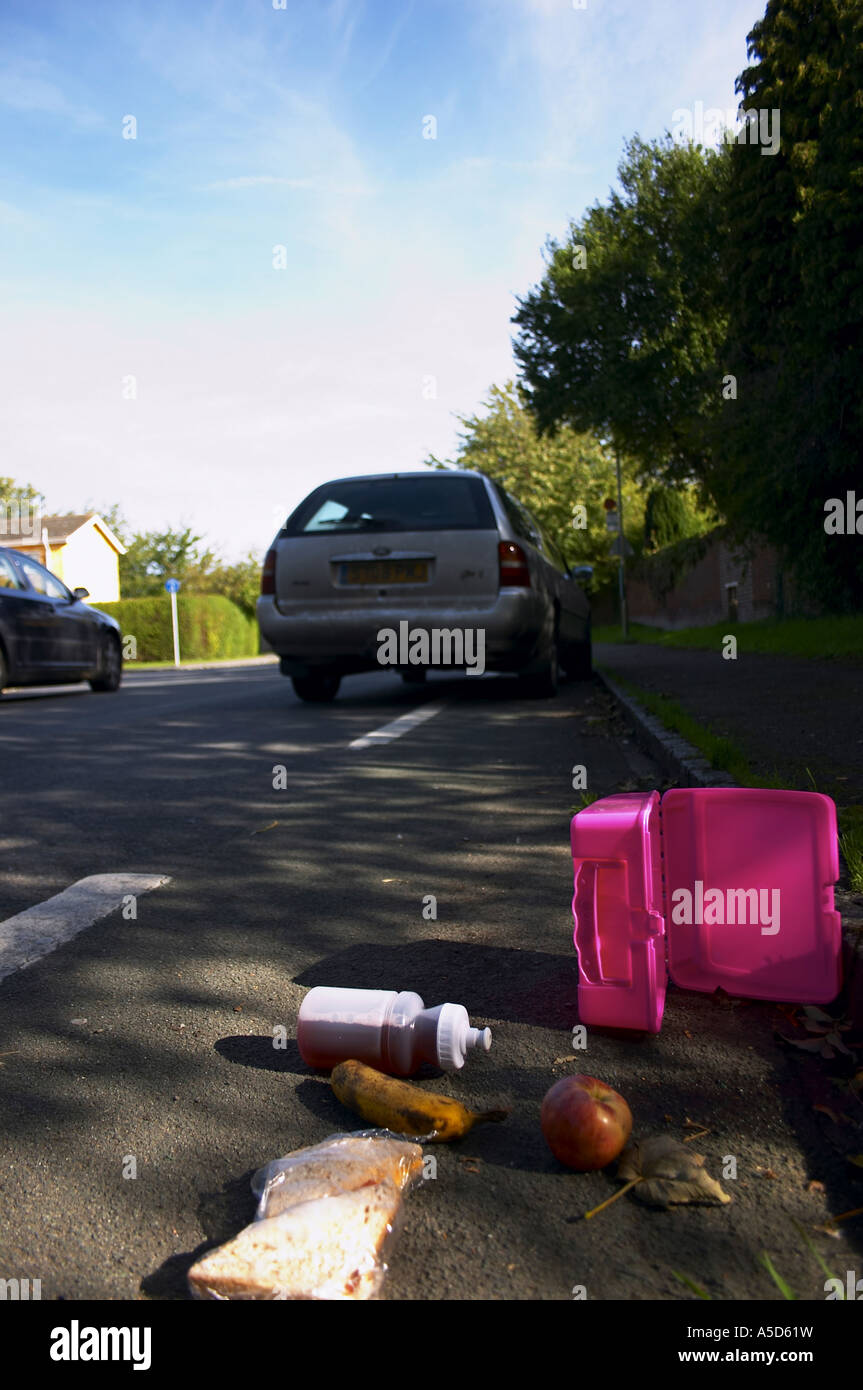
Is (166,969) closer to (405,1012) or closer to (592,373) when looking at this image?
(405,1012)

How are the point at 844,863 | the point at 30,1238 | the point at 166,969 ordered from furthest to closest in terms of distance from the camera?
the point at 844,863
the point at 166,969
the point at 30,1238

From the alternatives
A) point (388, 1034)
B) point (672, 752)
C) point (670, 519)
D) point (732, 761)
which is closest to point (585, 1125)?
point (388, 1034)

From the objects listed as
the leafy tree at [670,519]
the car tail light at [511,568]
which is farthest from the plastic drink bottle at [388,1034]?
the leafy tree at [670,519]

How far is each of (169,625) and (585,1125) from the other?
37.3m

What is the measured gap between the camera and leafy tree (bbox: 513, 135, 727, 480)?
937 inches

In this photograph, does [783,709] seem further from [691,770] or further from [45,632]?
[45,632]

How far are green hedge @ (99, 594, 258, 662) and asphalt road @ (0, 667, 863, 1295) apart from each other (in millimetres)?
33273

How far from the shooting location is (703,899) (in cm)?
262

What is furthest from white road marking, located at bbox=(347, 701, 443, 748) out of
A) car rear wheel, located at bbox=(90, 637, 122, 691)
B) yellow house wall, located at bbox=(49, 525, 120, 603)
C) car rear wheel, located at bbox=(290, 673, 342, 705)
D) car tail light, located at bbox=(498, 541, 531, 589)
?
yellow house wall, located at bbox=(49, 525, 120, 603)

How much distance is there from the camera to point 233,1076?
2.26 m

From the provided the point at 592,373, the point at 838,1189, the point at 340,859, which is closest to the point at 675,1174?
the point at 838,1189
